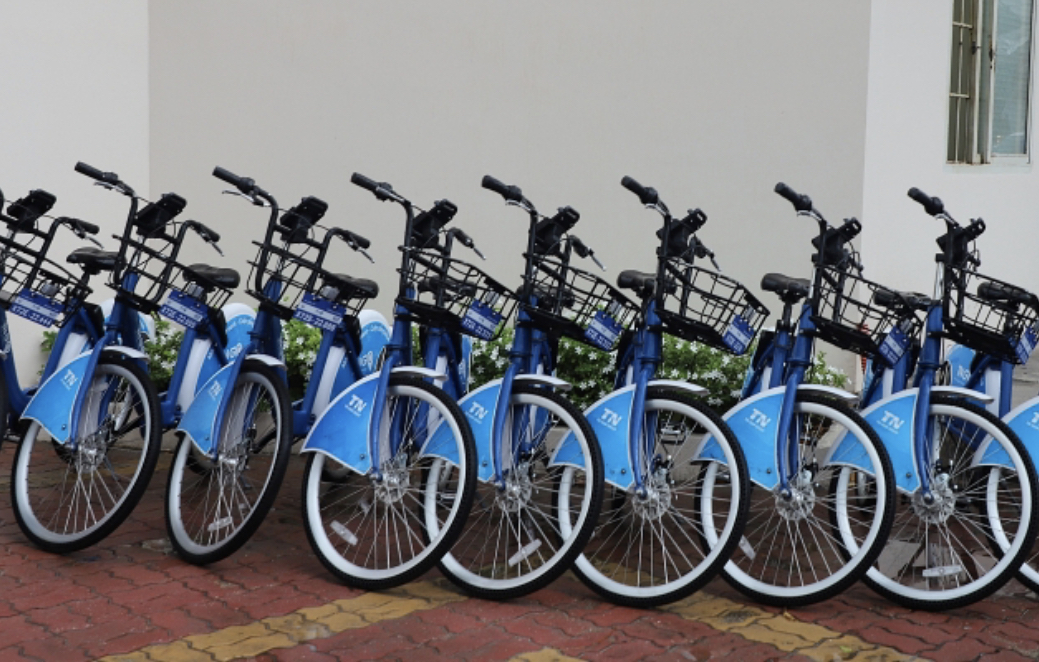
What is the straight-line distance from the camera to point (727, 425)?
4.74 meters

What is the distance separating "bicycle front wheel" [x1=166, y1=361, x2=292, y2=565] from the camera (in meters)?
5.11

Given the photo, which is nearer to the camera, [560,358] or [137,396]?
[137,396]

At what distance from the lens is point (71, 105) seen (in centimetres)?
827

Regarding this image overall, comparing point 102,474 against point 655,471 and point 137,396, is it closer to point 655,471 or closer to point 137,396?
point 137,396

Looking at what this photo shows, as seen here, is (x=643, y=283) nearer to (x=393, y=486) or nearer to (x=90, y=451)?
(x=393, y=486)

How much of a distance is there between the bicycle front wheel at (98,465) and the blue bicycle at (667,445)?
1786 mm

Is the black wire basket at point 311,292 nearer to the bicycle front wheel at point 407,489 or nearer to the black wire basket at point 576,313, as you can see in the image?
the bicycle front wheel at point 407,489

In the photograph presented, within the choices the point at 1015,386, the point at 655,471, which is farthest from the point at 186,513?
the point at 1015,386

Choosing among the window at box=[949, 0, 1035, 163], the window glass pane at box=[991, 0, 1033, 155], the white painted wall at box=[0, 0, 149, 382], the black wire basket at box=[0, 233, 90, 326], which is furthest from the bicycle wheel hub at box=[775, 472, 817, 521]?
the window glass pane at box=[991, 0, 1033, 155]

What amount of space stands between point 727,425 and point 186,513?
7.28 ft

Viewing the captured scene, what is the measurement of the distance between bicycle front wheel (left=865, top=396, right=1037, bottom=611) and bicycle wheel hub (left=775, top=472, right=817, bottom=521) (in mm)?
345

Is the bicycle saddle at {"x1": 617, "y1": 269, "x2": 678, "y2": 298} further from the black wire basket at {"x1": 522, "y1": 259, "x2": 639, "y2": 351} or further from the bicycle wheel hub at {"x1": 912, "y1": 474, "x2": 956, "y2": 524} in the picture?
the bicycle wheel hub at {"x1": 912, "y1": 474, "x2": 956, "y2": 524}

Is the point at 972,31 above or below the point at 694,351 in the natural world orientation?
above

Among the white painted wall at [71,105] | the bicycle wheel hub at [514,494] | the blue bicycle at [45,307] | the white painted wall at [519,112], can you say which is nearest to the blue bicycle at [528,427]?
the bicycle wheel hub at [514,494]
